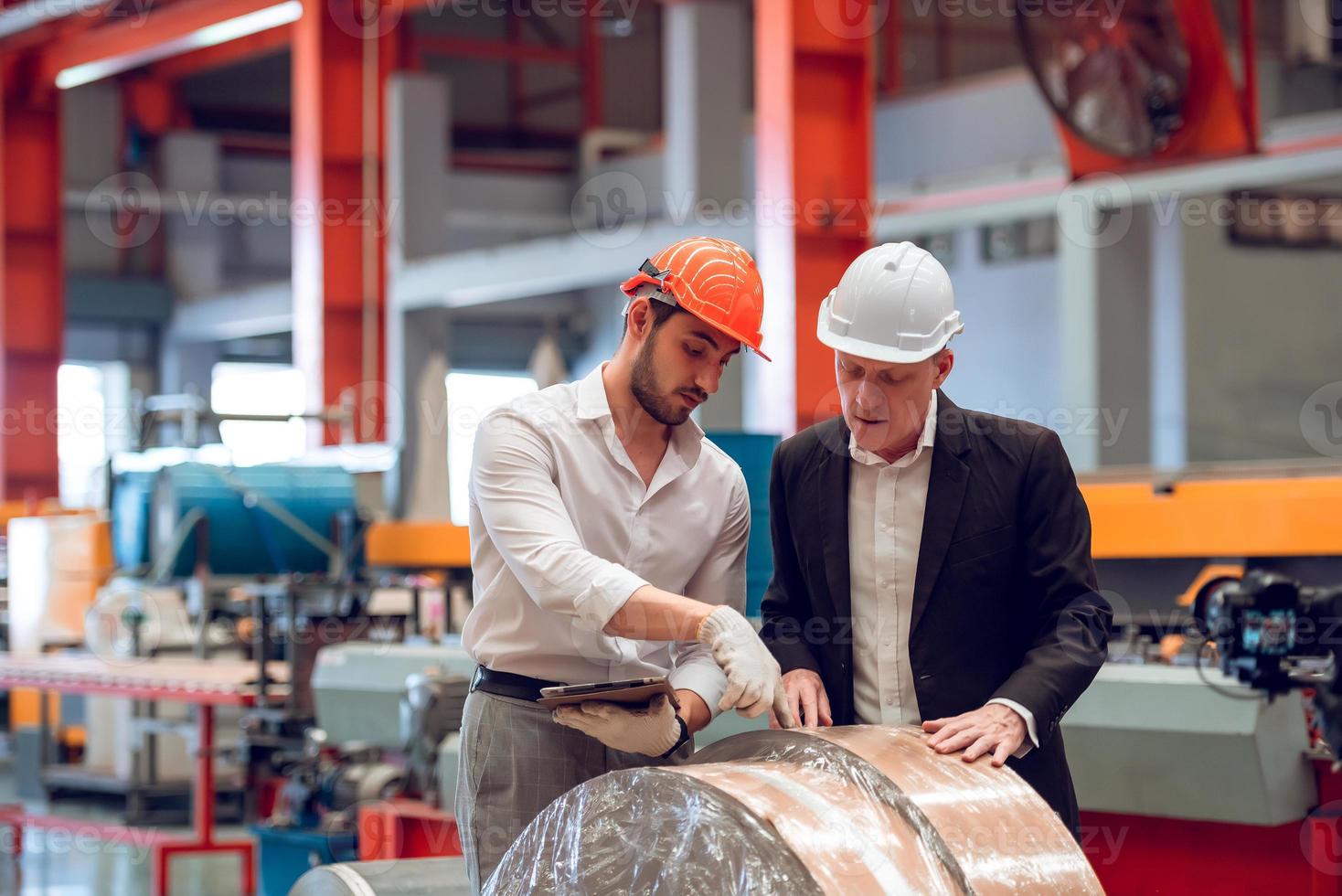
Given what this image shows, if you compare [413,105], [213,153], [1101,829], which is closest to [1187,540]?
[1101,829]

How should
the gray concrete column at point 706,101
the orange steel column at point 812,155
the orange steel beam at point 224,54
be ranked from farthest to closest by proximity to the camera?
the orange steel beam at point 224,54
the gray concrete column at point 706,101
the orange steel column at point 812,155

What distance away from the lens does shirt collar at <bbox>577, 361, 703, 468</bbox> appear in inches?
106

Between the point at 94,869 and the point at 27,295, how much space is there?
8.93 meters

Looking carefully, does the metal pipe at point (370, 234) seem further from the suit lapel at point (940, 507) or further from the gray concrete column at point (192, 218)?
the suit lapel at point (940, 507)

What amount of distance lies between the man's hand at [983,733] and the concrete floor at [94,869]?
551cm

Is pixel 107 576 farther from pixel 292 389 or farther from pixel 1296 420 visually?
pixel 292 389

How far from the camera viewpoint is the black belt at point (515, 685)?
2.74 metres

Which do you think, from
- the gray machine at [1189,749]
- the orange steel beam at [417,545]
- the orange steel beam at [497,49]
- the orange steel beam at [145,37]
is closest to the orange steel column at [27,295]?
the orange steel beam at [145,37]

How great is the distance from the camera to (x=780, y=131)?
8.90 meters

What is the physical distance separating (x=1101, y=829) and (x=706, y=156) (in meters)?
8.92

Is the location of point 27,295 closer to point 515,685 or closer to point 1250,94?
point 1250,94

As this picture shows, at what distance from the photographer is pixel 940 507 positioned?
2.58m

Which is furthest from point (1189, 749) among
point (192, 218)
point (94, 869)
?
point (192, 218)

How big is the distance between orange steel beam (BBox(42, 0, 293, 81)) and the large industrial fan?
7.61 meters
